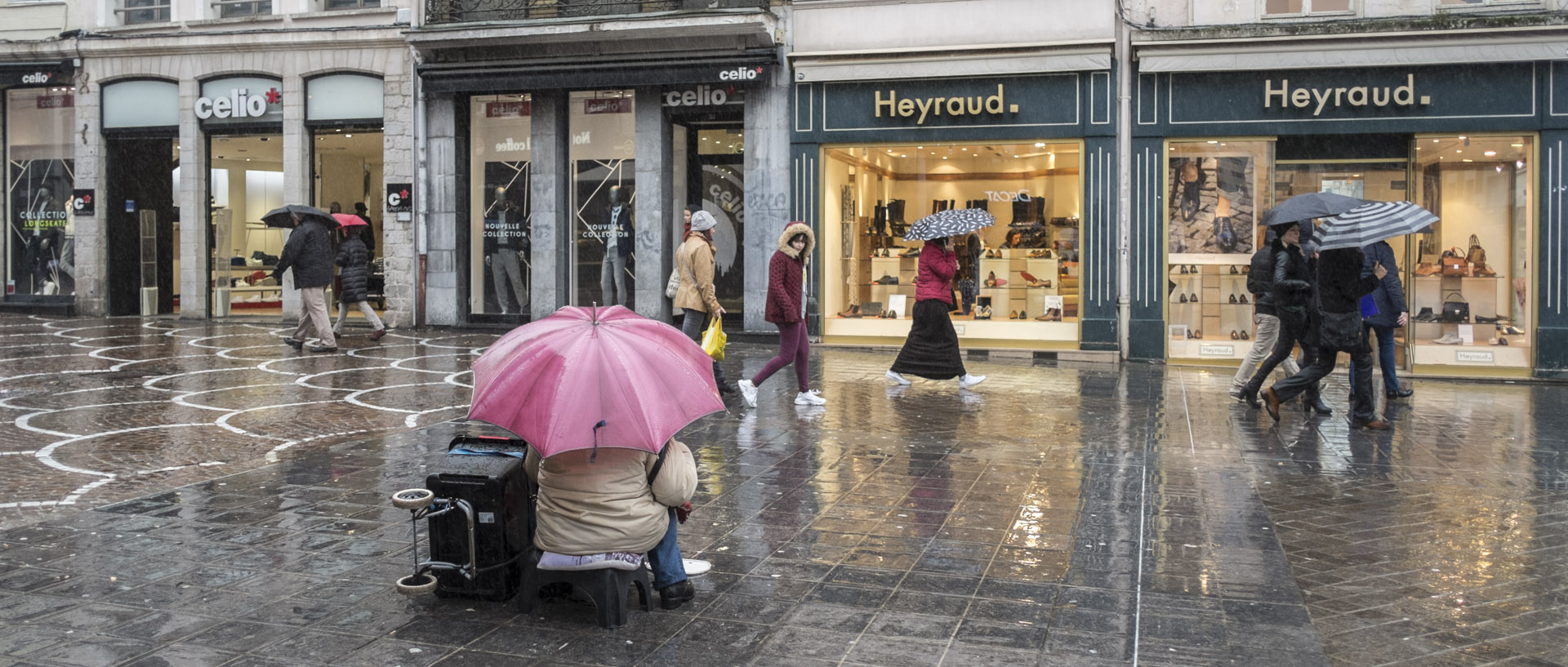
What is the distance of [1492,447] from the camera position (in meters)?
9.67

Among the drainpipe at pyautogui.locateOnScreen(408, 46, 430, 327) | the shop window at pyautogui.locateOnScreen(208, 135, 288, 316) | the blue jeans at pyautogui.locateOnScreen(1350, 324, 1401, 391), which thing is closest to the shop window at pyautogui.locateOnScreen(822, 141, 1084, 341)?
the blue jeans at pyautogui.locateOnScreen(1350, 324, 1401, 391)

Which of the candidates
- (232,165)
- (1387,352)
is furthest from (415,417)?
(232,165)

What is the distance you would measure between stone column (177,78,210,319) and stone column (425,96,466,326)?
10.3ft

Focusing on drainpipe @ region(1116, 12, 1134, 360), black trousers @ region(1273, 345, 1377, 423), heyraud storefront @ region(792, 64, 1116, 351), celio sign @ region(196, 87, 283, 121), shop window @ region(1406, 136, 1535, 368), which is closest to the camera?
black trousers @ region(1273, 345, 1377, 423)

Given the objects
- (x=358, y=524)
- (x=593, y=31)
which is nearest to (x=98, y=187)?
(x=593, y=31)

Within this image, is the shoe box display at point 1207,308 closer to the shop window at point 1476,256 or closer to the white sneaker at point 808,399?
the shop window at point 1476,256

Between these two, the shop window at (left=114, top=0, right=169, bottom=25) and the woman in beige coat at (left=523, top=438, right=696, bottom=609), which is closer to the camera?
the woman in beige coat at (left=523, top=438, right=696, bottom=609)

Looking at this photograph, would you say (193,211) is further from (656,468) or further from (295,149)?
(656,468)

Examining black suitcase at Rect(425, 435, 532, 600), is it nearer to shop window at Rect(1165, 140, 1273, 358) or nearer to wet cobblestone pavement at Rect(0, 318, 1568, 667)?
wet cobblestone pavement at Rect(0, 318, 1568, 667)

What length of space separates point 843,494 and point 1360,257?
524 cm

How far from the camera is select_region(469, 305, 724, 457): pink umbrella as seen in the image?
454 cm

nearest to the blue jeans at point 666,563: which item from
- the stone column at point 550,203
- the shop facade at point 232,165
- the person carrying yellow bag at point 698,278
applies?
the person carrying yellow bag at point 698,278

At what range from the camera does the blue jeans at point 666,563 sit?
517 centimetres

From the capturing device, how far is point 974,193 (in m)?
18.0
